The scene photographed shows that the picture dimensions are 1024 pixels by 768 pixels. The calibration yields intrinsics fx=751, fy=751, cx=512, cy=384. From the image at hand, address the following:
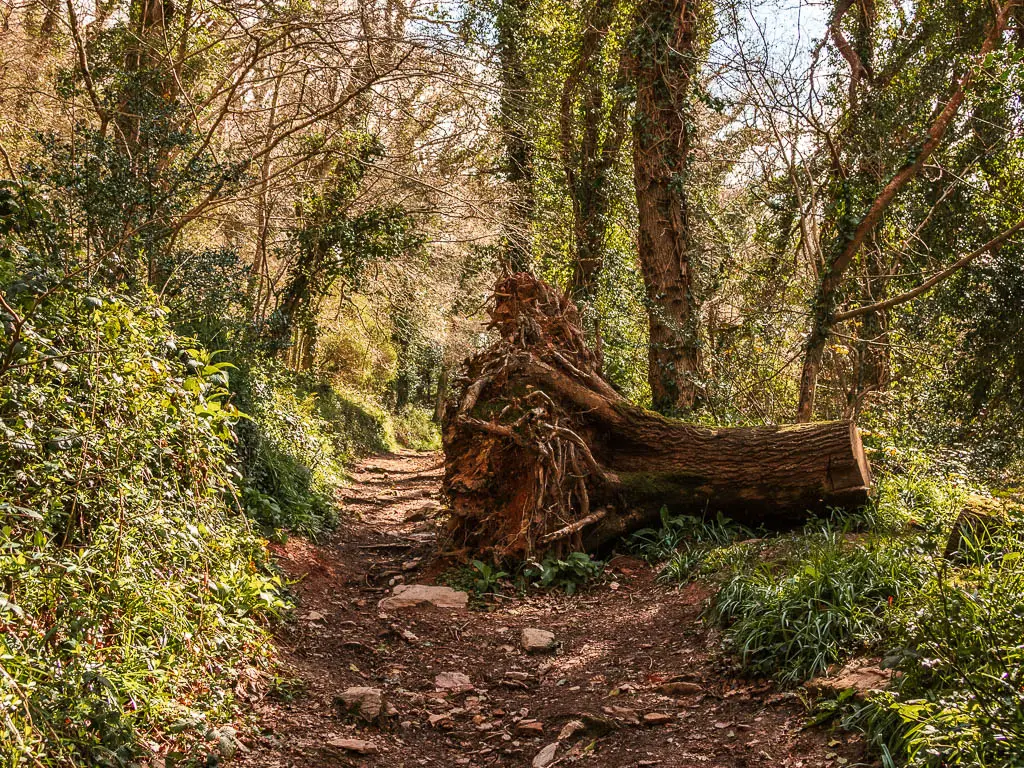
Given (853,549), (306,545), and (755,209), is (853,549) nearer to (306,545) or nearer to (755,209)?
(306,545)

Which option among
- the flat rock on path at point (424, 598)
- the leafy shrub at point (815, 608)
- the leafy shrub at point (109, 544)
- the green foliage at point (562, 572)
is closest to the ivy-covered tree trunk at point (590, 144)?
the green foliage at point (562, 572)

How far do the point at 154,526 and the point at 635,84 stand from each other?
825 cm

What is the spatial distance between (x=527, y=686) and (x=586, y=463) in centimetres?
274

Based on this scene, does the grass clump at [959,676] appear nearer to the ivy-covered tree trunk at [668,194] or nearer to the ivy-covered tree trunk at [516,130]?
the ivy-covered tree trunk at [668,194]

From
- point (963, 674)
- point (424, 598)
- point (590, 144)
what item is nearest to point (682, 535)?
point (424, 598)

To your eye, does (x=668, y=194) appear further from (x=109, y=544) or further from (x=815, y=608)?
(x=109, y=544)

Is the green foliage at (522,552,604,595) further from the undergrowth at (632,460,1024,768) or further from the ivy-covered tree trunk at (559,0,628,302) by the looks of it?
the ivy-covered tree trunk at (559,0,628,302)

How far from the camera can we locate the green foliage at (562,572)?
644 centimetres

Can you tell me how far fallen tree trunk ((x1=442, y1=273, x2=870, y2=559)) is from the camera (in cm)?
652

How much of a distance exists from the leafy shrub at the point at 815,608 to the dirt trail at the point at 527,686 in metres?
0.18

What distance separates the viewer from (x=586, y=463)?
7.04m

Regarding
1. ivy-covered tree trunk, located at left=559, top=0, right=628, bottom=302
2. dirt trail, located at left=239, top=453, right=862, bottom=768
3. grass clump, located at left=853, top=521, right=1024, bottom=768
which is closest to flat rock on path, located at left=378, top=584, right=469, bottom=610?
dirt trail, located at left=239, top=453, right=862, bottom=768

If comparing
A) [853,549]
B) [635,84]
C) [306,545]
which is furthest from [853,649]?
[635,84]

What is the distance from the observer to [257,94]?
10.8 meters
